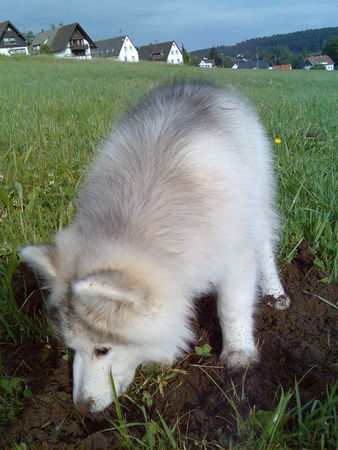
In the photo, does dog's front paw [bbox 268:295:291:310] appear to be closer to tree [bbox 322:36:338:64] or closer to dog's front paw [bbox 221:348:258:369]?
dog's front paw [bbox 221:348:258:369]

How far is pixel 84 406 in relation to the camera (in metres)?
2.05

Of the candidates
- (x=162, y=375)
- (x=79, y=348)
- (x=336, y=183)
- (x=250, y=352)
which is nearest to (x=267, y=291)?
(x=250, y=352)

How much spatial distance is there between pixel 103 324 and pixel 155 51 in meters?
96.2

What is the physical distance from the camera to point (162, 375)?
2350 mm

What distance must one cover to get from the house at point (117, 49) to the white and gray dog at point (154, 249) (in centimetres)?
9132

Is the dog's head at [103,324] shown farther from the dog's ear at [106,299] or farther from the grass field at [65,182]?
the grass field at [65,182]

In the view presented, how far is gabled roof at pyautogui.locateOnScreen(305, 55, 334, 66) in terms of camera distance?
102 m

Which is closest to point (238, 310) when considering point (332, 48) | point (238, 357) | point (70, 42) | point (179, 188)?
point (238, 357)

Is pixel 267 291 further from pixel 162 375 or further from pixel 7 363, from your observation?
pixel 7 363

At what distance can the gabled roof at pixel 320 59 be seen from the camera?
10153 centimetres

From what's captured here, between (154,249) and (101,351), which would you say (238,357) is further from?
(154,249)

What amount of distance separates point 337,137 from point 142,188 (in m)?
4.50

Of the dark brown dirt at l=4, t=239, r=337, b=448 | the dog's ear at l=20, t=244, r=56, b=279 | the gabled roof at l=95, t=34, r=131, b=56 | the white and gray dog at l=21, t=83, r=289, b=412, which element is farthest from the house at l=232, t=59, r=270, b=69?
the dog's ear at l=20, t=244, r=56, b=279

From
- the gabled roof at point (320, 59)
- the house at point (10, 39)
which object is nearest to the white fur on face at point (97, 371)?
the house at point (10, 39)
